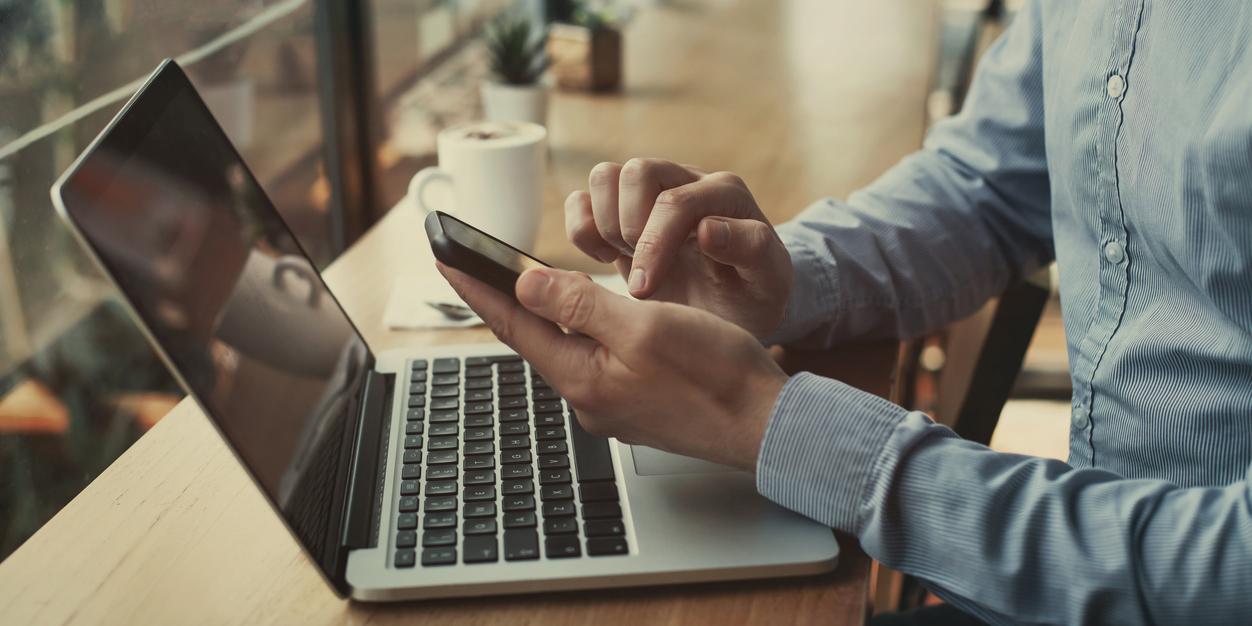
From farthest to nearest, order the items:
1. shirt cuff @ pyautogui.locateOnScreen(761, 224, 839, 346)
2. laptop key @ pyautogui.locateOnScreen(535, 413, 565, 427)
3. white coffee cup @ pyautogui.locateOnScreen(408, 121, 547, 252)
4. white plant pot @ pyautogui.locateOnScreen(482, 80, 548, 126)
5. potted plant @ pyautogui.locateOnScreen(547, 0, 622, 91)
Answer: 1. potted plant @ pyautogui.locateOnScreen(547, 0, 622, 91)
2. white plant pot @ pyautogui.locateOnScreen(482, 80, 548, 126)
3. white coffee cup @ pyautogui.locateOnScreen(408, 121, 547, 252)
4. shirt cuff @ pyautogui.locateOnScreen(761, 224, 839, 346)
5. laptop key @ pyautogui.locateOnScreen(535, 413, 565, 427)

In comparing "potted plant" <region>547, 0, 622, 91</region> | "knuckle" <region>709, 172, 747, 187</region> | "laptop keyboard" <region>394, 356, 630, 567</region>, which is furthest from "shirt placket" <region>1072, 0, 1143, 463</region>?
"potted plant" <region>547, 0, 622, 91</region>

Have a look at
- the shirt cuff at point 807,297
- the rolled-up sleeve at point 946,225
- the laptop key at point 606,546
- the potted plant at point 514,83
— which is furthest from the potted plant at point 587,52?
the laptop key at point 606,546

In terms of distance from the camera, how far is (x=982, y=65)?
38.9 inches

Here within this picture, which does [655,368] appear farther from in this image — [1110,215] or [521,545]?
[1110,215]

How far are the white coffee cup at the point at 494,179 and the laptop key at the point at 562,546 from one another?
50 cm

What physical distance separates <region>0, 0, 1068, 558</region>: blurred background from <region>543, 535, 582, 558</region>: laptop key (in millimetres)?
518

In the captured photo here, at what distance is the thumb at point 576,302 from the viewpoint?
57cm

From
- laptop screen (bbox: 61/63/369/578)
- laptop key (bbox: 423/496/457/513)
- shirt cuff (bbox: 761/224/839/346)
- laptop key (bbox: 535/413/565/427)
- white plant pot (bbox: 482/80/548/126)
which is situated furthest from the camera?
white plant pot (bbox: 482/80/548/126)

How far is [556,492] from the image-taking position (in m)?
0.61

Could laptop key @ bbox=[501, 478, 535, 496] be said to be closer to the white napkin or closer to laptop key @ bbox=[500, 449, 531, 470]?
laptop key @ bbox=[500, 449, 531, 470]

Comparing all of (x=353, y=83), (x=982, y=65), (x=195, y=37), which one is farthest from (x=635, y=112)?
(x=982, y=65)

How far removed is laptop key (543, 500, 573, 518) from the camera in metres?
0.59

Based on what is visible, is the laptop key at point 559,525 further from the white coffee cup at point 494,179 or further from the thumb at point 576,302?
the white coffee cup at point 494,179

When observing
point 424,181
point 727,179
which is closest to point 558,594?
point 727,179
